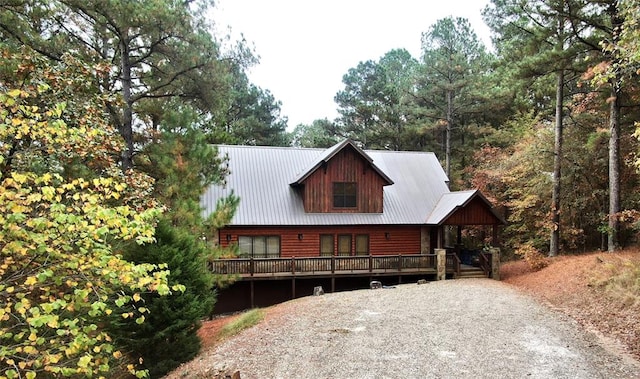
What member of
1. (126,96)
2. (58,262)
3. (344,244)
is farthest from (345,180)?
(58,262)

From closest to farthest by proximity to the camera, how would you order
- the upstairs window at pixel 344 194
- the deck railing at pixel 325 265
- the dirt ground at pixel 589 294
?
the dirt ground at pixel 589 294 → the deck railing at pixel 325 265 → the upstairs window at pixel 344 194

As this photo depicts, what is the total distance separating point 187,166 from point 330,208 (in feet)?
31.1

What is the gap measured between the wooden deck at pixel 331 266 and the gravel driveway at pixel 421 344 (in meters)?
3.39

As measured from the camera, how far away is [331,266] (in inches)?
651

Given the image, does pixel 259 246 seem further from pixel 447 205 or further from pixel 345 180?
pixel 447 205

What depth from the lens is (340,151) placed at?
18.9m

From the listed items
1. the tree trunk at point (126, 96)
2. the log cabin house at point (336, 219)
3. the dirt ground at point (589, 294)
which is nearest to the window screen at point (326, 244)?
the log cabin house at point (336, 219)

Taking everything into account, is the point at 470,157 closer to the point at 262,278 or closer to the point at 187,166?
the point at 262,278

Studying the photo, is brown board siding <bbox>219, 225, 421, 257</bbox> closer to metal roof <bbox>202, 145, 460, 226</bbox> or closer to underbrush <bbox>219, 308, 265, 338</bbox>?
metal roof <bbox>202, 145, 460, 226</bbox>

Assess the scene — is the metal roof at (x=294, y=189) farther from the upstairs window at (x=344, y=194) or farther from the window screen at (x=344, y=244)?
the window screen at (x=344, y=244)

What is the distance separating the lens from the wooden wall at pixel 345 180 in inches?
730

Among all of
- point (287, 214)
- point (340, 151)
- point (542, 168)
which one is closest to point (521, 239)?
point (542, 168)

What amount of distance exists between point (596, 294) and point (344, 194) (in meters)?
10.8

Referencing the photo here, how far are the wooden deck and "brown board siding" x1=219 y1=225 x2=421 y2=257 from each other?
64.7 inches
